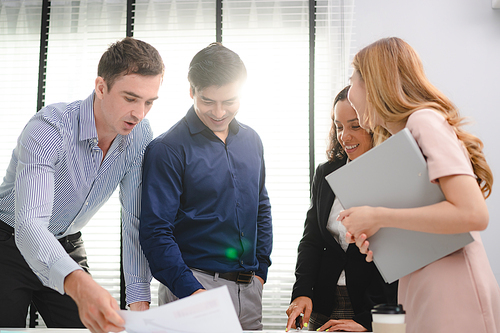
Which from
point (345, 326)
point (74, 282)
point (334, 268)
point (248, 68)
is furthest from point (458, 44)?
point (74, 282)

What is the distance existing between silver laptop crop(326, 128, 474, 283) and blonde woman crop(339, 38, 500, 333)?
3cm

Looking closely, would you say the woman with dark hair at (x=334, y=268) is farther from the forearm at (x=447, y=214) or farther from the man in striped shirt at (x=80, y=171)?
the forearm at (x=447, y=214)

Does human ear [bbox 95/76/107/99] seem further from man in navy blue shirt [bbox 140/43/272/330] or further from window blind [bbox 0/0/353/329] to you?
window blind [bbox 0/0/353/329]

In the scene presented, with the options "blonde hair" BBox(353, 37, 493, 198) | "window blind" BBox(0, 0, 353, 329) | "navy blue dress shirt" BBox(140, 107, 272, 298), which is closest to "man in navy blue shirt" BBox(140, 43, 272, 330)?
"navy blue dress shirt" BBox(140, 107, 272, 298)

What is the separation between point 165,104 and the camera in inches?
116

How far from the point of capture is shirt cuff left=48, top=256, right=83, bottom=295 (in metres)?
0.95

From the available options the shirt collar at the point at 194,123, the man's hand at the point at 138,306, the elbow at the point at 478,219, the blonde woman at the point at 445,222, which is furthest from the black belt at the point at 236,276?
the elbow at the point at 478,219

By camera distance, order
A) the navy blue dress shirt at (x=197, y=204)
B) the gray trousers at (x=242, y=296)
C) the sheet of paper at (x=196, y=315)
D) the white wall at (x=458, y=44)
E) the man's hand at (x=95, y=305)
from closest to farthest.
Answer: the sheet of paper at (x=196, y=315) → the man's hand at (x=95, y=305) → the navy blue dress shirt at (x=197, y=204) → the gray trousers at (x=242, y=296) → the white wall at (x=458, y=44)

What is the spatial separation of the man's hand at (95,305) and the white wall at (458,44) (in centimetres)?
261

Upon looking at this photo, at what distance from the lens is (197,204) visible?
4.90 ft

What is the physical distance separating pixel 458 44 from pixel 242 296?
2558 millimetres

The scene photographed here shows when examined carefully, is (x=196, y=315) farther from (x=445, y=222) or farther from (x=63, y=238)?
(x=63, y=238)

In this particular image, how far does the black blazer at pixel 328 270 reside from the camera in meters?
1.54

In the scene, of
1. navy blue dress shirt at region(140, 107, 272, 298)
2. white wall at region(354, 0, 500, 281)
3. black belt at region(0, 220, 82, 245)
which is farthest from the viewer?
white wall at region(354, 0, 500, 281)
